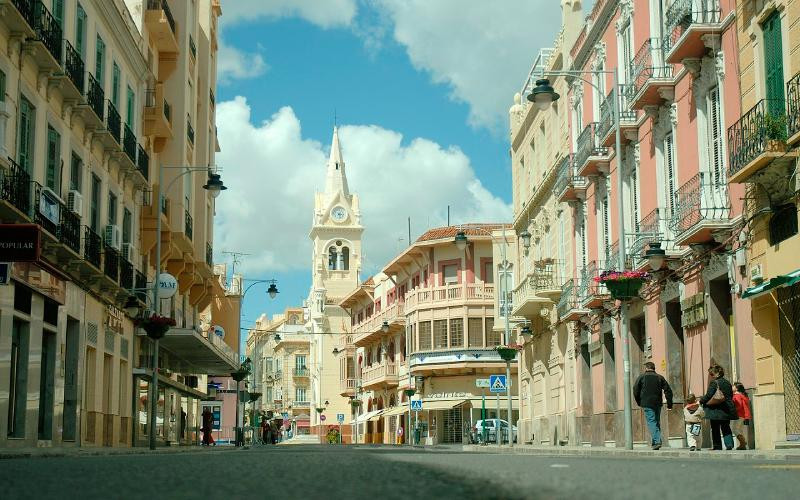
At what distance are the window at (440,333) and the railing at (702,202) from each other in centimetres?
4455

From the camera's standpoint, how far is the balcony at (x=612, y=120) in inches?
1170

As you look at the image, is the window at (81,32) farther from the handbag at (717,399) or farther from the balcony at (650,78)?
the handbag at (717,399)

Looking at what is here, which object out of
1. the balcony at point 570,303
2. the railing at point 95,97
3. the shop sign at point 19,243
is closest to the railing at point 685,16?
the balcony at point 570,303

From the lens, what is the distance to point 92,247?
2947cm

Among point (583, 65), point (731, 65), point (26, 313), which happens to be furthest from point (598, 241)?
point (26, 313)

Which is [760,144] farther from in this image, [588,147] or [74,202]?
[74,202]

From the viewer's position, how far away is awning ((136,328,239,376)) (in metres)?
42.7

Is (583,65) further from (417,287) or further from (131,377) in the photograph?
(417,287)

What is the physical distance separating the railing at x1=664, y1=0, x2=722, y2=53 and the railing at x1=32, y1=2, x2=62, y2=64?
43.4ft

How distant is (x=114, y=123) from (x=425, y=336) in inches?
Result: 1560

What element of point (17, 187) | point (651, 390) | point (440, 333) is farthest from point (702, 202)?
point (440, 333)

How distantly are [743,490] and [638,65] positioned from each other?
21.7 m

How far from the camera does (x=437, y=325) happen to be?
6931 cm

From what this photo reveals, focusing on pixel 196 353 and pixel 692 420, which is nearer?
pixel 692 420
